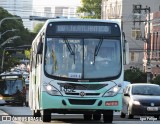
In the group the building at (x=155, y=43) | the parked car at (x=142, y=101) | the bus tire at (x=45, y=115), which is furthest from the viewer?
the building at (x=155, y=43)

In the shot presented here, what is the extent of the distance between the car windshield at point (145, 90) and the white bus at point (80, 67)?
22.2 ft

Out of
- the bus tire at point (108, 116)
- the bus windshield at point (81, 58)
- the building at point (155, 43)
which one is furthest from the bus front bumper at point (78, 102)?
the building at point (155, 43)

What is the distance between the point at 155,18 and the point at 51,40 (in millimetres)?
59295

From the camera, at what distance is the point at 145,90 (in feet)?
93.1

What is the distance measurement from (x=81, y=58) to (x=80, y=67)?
28 centimetres

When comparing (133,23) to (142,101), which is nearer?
(142,101)

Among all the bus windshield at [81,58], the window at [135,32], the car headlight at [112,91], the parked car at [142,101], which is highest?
the bus windshield at [81,58]

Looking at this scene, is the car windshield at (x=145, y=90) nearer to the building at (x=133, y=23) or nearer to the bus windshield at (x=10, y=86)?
the bus windshield at (x=10, y=86)

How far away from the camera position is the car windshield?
92.8 ft

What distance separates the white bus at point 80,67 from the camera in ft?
68.7

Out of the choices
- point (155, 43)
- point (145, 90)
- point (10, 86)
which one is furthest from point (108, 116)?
point (155, 43)

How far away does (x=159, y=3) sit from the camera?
104m

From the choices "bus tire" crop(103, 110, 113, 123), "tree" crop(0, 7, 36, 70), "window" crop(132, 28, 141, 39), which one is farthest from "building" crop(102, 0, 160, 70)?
"bus tire" crop(103, 110, 113, 123)

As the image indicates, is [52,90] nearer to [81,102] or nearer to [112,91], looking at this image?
[81,102]
